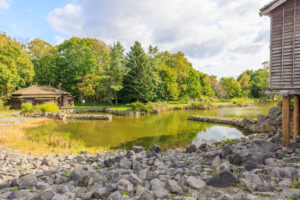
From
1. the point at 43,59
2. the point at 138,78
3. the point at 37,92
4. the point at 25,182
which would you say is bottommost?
the point at 25,182

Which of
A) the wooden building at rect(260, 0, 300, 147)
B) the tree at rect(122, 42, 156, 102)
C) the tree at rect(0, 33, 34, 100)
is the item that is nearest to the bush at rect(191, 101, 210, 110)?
the tree at rect(122, 42, 156, 102)

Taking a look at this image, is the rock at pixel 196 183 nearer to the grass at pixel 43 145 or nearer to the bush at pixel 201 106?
the grass at pixel 43 145

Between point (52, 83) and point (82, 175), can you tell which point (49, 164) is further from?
point (52, 83)

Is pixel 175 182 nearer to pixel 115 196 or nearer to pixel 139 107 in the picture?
pixel 115 196

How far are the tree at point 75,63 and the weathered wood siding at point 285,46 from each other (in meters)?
29.2

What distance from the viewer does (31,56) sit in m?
34.1

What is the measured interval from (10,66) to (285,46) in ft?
94.1

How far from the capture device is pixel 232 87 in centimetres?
4766

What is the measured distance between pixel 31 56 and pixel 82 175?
38.2 m

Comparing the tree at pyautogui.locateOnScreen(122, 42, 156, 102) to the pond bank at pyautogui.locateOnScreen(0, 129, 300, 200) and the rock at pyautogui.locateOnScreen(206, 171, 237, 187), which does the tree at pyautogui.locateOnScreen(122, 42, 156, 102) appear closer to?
the pond bank at pyautogui.locateOnScreen(0, 129, 300, 200)

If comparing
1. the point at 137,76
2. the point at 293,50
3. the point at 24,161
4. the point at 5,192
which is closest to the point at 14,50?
the point at 137,76

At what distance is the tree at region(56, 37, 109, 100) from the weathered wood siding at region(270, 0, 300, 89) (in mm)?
29190

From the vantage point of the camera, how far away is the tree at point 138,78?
29.7 metres

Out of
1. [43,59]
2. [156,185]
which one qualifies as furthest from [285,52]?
[43,59]
